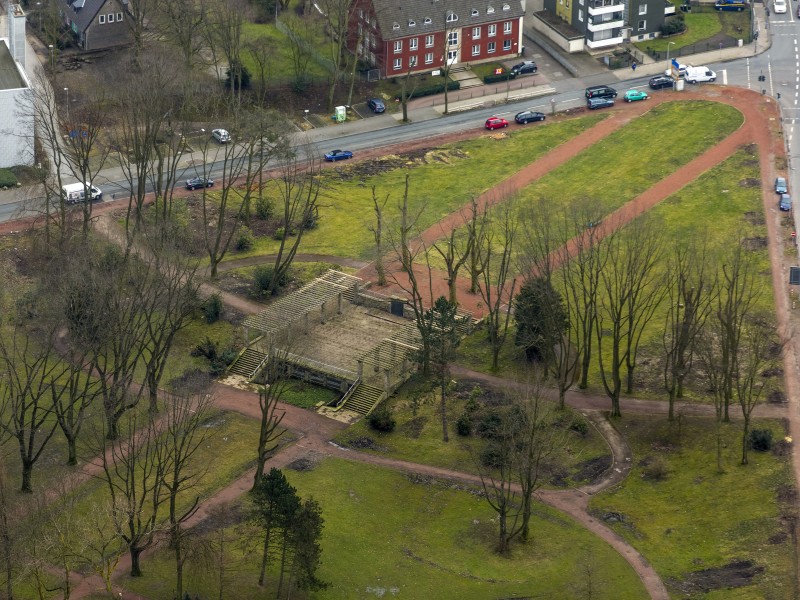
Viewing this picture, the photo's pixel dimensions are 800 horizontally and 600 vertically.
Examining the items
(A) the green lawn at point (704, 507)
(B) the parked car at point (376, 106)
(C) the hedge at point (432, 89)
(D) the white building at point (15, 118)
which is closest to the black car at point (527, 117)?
(C) the hedge at point (432, 89)

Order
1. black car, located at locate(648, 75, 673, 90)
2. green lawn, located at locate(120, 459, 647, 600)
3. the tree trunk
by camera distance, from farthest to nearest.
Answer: black car, located at locate(648, 75, 673, 90) < green lawn, located at locate(120, 459, 647, 600) < the tree trunk

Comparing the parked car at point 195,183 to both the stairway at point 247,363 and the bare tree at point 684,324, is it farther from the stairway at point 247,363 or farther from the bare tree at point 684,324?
the bare tree at point 684,324

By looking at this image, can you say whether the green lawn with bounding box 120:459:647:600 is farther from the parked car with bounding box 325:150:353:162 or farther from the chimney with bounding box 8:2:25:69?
the chimney with bounding box 8:2:25:69

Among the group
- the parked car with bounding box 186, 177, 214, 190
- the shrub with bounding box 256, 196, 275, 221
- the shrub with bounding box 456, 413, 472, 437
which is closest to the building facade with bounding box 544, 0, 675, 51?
the shrub with bounding box 256, 196, 275, 221

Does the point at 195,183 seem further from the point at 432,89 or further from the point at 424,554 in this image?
the point at 424,554

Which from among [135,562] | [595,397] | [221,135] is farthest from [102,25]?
[135,562]

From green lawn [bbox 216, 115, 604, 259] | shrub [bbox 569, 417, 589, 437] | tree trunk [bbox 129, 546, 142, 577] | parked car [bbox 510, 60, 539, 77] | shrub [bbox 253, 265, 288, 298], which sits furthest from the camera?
parked car [bbox 510, 60, 539, 77]
